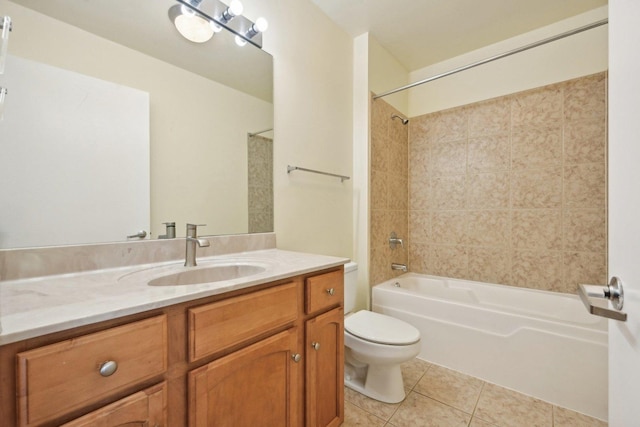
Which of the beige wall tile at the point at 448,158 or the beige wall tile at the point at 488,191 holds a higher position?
the beige wall tile at the point at 448,158

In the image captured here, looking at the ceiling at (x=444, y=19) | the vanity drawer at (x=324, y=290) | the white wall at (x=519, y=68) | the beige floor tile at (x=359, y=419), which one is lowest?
the beige floor tile at (x=359, y=419)

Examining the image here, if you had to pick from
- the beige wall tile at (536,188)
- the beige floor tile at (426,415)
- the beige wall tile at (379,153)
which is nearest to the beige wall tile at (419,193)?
the beige wall tile at (379,153)

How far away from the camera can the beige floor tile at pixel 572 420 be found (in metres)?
1.38

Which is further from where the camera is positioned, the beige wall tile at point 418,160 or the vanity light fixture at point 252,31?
the beige wall tile at point 418,160

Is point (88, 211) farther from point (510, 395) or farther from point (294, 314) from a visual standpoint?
point (510, 395)

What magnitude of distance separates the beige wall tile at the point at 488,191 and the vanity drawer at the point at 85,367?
252 centimetres

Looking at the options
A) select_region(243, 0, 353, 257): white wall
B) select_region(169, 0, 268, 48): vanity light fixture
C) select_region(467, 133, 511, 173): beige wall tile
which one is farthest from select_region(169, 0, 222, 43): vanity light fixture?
select_region(467, 133, 511, 173): beige wall tile

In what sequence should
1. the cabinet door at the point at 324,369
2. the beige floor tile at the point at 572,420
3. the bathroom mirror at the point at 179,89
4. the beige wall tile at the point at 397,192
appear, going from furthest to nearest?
the beige wall tile at the point at 397,192
the beige floor tile at the point at 572,420
the cabinet door at the point at 324,369
the bathroom mirror at the point at 179,89

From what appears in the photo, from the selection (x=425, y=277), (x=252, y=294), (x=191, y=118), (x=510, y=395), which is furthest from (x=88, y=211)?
(x=425, y=277)

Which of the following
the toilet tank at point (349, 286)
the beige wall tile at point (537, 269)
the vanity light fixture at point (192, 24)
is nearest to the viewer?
the vanity light fixture at point (192, 24)

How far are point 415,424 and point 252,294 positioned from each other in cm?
121

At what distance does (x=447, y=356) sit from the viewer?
191 cm

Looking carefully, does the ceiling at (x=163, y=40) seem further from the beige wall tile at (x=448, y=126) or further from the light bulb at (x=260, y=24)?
the beige wall tile at (x=448, y=126)

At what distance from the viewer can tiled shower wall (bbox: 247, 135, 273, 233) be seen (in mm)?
1527
